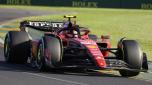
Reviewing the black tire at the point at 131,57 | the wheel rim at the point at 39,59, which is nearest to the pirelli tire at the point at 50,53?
the wheel rim at the point at 39,59

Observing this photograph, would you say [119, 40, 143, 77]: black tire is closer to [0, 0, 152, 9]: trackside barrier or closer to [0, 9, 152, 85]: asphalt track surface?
[0, 9, 152, 85]: asphalt track surface

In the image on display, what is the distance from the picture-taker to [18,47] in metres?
14.9

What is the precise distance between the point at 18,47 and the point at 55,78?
273cm

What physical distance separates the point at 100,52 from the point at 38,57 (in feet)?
5.22

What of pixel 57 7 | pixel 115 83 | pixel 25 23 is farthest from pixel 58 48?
pixel 57 7

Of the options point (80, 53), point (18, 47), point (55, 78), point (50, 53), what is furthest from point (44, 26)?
point (55, 78)

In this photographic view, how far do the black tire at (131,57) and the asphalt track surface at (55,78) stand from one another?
0.27m

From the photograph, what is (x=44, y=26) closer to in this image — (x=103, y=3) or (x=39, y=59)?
(x=39, y=59)

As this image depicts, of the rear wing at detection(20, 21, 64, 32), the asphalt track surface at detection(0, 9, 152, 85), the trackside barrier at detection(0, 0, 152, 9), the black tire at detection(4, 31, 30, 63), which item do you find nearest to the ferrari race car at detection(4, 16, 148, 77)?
the black tire at detection(4, 31, 30, 63)

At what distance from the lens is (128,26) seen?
33.0m

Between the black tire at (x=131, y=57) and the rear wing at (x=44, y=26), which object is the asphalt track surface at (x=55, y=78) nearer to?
the black tire at (x=131, y=57)

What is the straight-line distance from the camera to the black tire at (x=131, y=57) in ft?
43.7

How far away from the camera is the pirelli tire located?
13.1 meters

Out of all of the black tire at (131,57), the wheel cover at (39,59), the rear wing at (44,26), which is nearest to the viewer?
the black tire at (131,57)
